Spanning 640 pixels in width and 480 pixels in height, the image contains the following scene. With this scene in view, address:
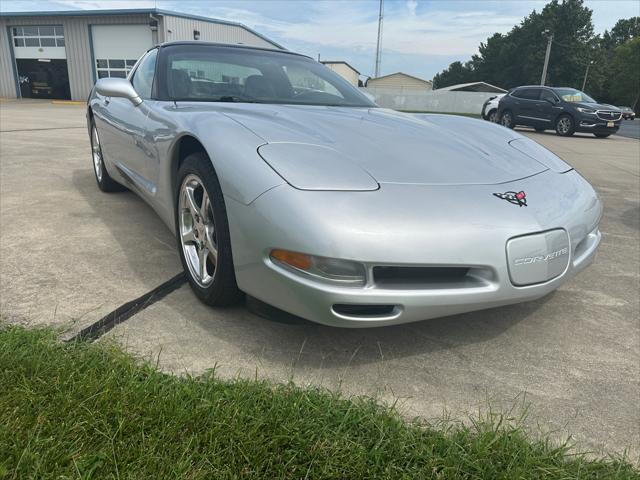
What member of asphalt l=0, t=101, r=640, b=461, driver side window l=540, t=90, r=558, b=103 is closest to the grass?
asphalt l=0, t=101, r=640, b=461

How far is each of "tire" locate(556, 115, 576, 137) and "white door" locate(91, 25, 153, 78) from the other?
1852 centimetres

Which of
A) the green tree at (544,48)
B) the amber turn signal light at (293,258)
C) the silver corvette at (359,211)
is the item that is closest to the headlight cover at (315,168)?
the silver corvette at (359,211)

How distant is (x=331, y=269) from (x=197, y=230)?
87 centimetres

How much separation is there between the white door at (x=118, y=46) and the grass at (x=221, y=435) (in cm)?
2477

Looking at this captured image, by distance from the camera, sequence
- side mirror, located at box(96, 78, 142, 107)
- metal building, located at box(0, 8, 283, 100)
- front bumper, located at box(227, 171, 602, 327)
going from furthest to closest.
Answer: metal building, located at box(0, 8, 283, 100) → side mirror, located at box(96, 78, 142, 107) → front bumper, located at box(227, 171, 602, 327)

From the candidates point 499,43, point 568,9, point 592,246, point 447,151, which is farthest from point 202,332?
point 499,43

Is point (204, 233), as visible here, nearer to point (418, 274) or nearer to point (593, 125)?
point (418, 274)

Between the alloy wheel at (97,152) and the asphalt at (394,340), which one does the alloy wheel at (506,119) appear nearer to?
the asphalt at (394,340)

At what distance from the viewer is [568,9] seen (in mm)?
65188

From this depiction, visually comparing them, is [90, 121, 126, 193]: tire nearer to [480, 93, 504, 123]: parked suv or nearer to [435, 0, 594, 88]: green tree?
[480, 93, 504, 123]: parked suv

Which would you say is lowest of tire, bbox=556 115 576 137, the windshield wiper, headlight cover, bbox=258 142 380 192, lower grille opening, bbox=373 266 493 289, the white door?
tire, bbox=556 115 576 137

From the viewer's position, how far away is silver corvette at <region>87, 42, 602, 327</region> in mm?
1613

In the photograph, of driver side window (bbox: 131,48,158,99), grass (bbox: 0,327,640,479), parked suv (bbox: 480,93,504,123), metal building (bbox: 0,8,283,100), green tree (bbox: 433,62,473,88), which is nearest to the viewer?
grass (bbox: 0,327,640,479)

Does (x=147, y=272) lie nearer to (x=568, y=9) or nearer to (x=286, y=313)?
(x=286, y=313)
